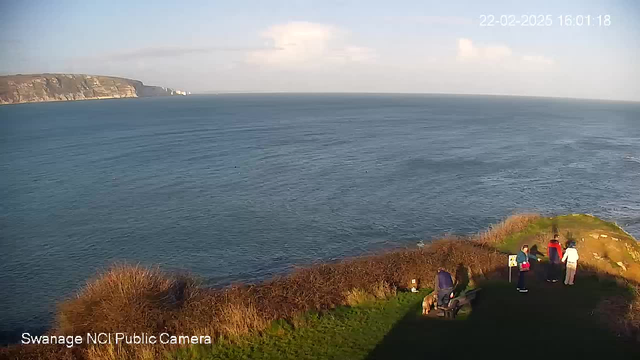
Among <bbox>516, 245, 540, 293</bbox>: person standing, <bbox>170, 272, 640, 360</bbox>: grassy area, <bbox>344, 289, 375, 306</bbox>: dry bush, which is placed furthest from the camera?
<bbox>344, 289, 375, 306</bbox>: dry bush

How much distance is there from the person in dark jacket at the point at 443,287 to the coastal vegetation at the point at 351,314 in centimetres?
66

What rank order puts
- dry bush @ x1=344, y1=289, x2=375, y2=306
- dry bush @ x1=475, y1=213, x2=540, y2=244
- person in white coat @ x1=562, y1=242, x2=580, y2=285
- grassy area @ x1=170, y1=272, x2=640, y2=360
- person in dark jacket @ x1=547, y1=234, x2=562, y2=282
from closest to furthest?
grassy area @ x1=170, y1=272, x2=640, y2=360 → dry bush @ x1=344, y1=289, x2=375, y2=306 → person in white coat @ x1=562, y1=242, x2=580, y2=285 → person in dark jacket @ x1=547, y1=234, x2=562, y2=282 → dry bush @ x1=475, y1=213, x2=540, y2=244

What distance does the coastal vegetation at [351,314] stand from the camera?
520 inches

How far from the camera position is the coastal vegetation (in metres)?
13.2

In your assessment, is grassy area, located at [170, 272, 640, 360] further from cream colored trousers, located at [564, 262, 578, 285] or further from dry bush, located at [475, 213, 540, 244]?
dry bush, located at [475, 213, 540, 244]

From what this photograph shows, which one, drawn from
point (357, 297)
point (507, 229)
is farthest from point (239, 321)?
point (507, 229)

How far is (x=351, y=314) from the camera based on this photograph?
15.6 m

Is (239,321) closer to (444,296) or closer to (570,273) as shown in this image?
(444,296)

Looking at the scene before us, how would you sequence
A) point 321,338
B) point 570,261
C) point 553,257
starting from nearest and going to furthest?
point 321,338 < point 570,261 < point 553,257

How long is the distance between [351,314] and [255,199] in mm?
30166

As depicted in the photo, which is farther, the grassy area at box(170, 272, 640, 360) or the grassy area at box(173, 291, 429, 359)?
the grassy area at box(173, 291, 429, 359)

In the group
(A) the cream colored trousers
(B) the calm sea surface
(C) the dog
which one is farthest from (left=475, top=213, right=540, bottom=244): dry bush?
(C) the dog

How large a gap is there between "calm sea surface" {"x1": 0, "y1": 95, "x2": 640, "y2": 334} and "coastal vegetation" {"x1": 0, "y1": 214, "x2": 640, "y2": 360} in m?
10.9

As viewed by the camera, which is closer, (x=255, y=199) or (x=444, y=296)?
(x=444, y=296)
